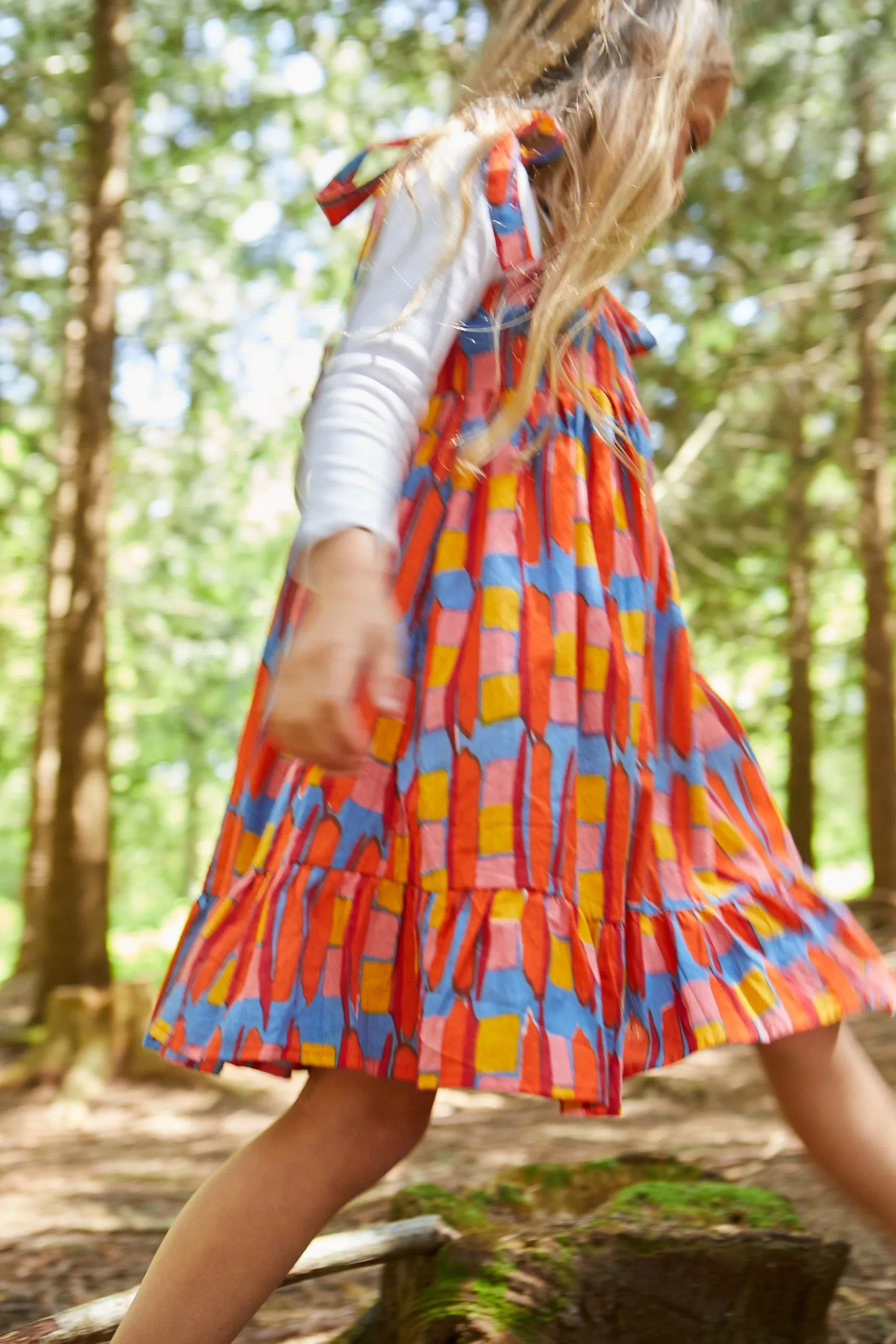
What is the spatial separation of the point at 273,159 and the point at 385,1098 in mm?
9901

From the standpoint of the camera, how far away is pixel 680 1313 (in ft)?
6.70

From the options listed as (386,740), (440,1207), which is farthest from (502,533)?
(440,1207)

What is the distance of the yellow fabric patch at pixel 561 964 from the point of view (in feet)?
4.62

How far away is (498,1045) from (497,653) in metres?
0.47

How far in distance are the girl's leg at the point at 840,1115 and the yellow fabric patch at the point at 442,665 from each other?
2.09ft

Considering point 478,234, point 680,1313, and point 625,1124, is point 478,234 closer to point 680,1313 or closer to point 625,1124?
point 680,1313

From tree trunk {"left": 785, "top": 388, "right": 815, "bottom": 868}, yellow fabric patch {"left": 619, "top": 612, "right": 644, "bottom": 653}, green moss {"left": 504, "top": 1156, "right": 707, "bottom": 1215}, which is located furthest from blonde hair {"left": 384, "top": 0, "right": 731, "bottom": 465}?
tree trunk {"left": 785, "top": 388, "right": 815, "bottom": 868}

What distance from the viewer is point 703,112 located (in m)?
1.85

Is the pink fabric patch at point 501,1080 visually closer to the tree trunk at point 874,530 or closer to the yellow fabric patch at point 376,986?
the yellow fabric patch at point 376,986

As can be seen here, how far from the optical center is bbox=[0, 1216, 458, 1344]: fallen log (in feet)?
5.64

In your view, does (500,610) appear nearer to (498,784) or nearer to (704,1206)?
(498,784)

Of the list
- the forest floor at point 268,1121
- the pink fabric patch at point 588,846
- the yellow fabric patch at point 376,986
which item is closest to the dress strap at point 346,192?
the pink fabric patch at point 588,846

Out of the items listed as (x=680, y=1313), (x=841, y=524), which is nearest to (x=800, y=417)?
(x=841, y=524)

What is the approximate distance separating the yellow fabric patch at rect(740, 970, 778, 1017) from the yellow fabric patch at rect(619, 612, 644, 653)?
1.45ft
